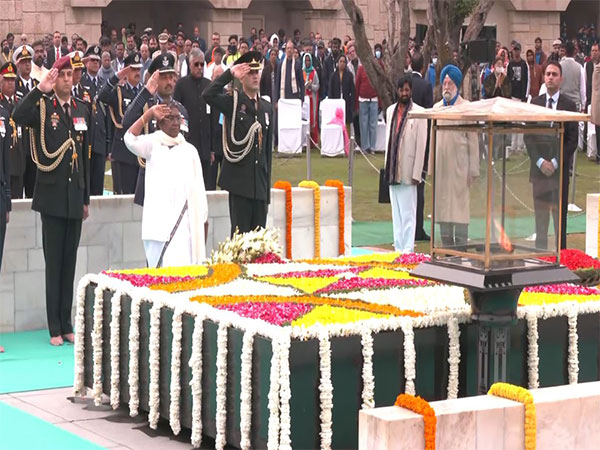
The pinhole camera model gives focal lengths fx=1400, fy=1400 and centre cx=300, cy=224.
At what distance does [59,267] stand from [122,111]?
4.80 meters

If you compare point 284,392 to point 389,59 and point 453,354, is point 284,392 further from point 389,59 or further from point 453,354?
point 389,59

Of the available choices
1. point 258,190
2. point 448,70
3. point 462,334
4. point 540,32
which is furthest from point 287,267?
point 540,32

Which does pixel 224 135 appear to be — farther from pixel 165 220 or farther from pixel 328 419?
pixel 328 419

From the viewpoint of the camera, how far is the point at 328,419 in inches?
270

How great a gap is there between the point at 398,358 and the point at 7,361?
3.82 meters

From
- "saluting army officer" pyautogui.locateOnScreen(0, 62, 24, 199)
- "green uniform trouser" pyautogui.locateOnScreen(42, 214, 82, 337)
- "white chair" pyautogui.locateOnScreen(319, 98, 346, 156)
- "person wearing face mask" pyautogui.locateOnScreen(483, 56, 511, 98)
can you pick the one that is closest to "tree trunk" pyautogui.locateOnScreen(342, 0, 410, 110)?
"white chair" pyautogui.locateOnScreen(319, 98, 346, 156)

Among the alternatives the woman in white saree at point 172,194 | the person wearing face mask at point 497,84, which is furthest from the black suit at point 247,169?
the person wearing face mask at point 497,84

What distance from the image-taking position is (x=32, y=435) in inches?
312

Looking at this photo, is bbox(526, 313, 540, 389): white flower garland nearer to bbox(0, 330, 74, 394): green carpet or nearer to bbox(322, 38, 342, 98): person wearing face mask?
bbox(0, 330, 74, 394): green carpet

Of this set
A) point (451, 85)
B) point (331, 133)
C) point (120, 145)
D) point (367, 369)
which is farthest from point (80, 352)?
point (331, 133)

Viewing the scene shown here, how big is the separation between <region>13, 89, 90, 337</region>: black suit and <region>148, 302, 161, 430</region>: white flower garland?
279 centimetres

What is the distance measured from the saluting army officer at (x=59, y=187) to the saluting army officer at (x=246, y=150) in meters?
1.31

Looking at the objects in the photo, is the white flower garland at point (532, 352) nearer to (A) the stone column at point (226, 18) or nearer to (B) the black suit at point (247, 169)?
(B) the black suit at point (247, 169)

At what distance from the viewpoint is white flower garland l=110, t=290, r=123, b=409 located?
27.3 ft
